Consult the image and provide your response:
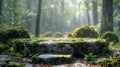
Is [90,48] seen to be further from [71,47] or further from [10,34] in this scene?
[10,34]

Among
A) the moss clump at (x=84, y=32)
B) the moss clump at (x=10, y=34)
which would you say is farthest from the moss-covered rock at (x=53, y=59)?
the moss clump at (x=84, y=32)

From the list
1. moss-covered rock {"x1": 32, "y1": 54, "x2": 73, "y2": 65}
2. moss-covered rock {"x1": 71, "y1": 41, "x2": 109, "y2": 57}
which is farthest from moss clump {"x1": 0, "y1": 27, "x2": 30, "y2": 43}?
moss-covered rock {"x1": 32, "y1": 54, "x2": 73, "y2": 65}

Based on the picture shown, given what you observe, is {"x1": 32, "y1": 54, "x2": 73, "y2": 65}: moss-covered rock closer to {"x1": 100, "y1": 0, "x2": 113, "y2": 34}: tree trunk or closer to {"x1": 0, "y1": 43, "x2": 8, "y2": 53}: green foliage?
{"x1": 0, "y1": 43, "x2": 8, "y2": 53}: green foliage

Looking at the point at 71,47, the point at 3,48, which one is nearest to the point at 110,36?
the point at 71,47

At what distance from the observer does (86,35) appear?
18844 mm

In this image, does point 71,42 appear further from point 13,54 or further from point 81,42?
point 13,54

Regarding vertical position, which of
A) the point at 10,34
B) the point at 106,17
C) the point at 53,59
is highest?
the point at 106,17

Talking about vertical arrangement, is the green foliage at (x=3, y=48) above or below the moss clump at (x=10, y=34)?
below

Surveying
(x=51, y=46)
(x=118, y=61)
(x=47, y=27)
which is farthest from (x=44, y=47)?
(x=47, y=27)

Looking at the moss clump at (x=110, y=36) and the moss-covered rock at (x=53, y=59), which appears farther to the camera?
the moss clump at (x=110, y=36)

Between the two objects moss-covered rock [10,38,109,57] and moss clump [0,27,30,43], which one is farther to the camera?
moss clump [0,27,30,43]

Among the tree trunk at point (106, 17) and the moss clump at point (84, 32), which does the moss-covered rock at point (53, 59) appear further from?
the tree trunk at point (106, 17)

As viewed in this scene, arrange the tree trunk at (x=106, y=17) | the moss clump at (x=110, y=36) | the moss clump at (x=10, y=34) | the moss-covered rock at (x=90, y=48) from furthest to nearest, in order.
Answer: the tree trunk at (x=106, y=17) → the moss clump at (x=110, y=36) → the moss clump at (x=10, y=34) → the moss-covered rock at (x=90, y=48)

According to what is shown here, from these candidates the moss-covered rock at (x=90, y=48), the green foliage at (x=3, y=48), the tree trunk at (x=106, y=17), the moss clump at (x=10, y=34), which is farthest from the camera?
the tree trunk at (x=106, y=17)
